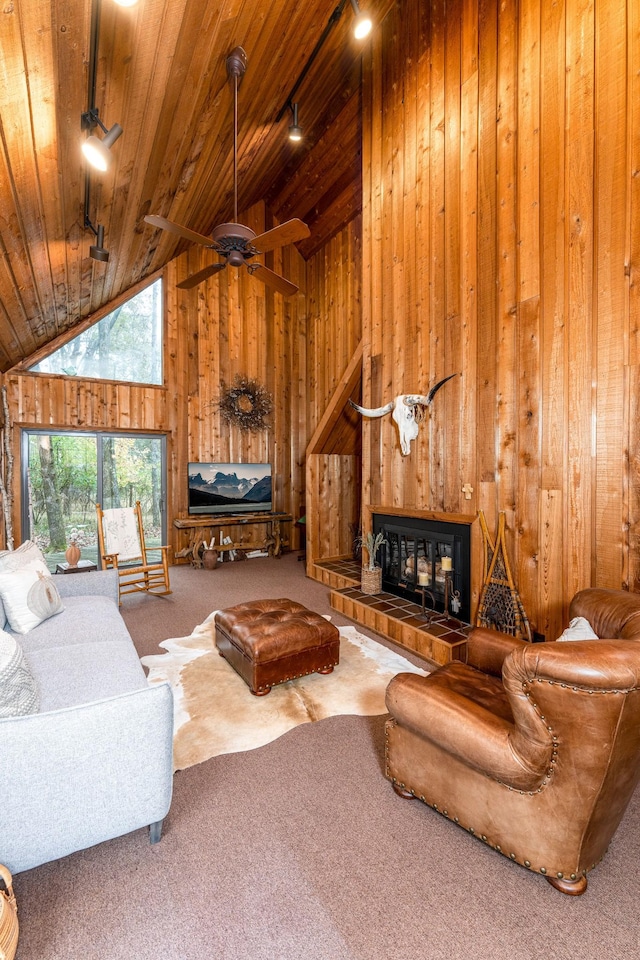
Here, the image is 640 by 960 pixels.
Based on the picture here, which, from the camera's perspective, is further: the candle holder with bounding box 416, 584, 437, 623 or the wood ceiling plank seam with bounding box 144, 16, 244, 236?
the candle holder with bounding box 416, 584, 437, 623

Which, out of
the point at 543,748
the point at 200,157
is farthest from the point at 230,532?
the point at 543,748

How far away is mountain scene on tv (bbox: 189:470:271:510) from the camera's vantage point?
260 inches

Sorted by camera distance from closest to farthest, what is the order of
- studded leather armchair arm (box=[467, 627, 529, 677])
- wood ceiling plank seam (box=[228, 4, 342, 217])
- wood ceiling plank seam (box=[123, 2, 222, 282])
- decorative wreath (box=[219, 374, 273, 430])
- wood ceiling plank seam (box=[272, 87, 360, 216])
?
studded leather armchair arm (box=[467, 627, 529, 677])
wood ceiling plank seam (box=[123, 2, 222, 282])
wood ceiling plank seam (box=[228, 4, 342, 217])
wood ceiling plank seam (box=[272, 87, 360, 216])
decorative wreath (box=[219, 374, 273, 430])

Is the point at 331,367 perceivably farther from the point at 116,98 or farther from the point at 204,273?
the point at 116,98

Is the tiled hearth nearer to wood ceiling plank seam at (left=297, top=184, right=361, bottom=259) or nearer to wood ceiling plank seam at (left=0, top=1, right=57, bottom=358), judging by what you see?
wood ceiling plank seam at (left=0, top=1, right=57, bottom=358)

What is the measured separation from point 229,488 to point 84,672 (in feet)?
16.6

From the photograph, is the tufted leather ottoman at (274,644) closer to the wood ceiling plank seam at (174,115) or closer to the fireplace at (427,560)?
the fireplace at (427,560)

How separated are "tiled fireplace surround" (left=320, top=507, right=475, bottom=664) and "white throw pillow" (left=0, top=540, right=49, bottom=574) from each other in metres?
2.58

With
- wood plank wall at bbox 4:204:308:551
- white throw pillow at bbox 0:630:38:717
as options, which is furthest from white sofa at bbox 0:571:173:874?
wood plank wall at bbox 4:204:308:551

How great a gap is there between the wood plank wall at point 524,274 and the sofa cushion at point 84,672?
2473mm

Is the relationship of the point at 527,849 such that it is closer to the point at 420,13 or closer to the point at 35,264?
the point at 35,264

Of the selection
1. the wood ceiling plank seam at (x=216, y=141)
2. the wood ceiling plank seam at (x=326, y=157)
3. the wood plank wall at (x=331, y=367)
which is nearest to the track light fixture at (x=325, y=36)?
the wood ceiling plank seam at (x=216, y=141)

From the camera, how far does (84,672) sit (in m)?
1.92

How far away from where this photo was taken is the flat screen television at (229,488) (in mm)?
6613
